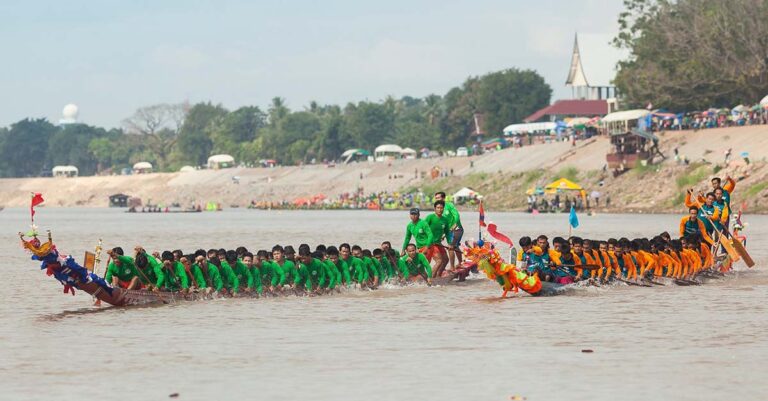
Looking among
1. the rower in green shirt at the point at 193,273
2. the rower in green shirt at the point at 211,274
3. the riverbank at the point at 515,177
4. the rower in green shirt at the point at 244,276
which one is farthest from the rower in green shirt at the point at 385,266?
the riverbank at the point at 515,177

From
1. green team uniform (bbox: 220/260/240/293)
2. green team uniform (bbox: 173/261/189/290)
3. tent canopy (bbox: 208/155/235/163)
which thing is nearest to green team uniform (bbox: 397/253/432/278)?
green team uniform (bbox: 220/260/240/293)

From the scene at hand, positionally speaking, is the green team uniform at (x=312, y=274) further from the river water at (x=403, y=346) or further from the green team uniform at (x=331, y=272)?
the river water at (x=403, y=346)

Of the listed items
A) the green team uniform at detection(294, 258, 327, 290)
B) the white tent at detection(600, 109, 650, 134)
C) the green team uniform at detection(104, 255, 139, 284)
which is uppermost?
the white tent at detection(600, 109, 650, 134)

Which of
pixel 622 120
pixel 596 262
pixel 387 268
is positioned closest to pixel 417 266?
pixel 387 268

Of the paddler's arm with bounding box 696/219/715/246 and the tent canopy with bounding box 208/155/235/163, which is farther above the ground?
the tent canopy with bounding box 208/155/235/163

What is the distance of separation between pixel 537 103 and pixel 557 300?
129230 millimetres

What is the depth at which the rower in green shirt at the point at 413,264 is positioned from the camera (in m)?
32.0

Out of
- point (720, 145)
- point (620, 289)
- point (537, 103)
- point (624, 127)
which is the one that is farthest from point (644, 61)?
point (620, 289)

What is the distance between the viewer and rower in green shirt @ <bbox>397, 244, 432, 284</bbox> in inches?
1258

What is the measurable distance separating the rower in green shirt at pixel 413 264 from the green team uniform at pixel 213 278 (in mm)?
4886

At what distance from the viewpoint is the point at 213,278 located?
28.8 m

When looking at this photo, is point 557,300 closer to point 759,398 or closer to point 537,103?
point 759,398

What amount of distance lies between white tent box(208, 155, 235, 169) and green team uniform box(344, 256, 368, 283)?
15780 centimetres

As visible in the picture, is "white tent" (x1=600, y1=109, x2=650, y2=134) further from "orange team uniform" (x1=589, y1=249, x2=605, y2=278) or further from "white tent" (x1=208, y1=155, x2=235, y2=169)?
"white tent" (x1=208, y1=155, x2=235, y2=169)
